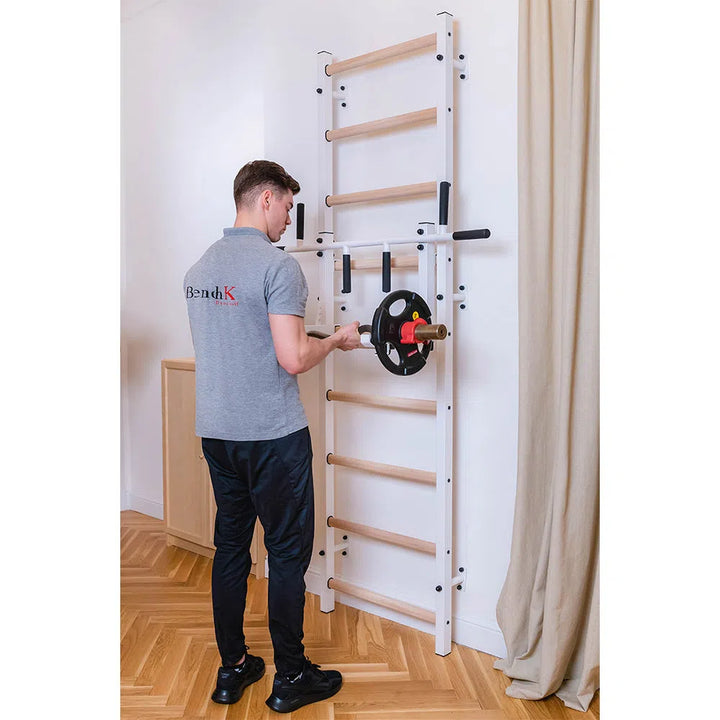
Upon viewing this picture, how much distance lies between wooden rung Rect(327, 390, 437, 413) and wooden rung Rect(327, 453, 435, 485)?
23 centimetres

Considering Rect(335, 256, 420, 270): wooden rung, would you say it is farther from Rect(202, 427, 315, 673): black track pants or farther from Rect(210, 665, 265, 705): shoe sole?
Rect(210, 665, 265, 705): shoe sole

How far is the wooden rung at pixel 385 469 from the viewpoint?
2.55 m

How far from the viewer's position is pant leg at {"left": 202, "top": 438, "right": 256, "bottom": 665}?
222 centimetres

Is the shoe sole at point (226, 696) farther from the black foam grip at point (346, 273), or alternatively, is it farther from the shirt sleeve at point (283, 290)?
the black foam grip at point (346, 273)

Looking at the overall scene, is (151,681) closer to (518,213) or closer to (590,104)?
(518,213)

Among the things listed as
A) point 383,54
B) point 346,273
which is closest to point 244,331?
point 346,273

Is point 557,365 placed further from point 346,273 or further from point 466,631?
point 466,631

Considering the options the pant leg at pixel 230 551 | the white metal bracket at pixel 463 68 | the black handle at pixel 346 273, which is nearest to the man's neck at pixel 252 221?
the black handle at pixel 346 273

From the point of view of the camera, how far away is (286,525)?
7.06 feet

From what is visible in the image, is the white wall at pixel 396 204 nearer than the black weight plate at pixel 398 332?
No

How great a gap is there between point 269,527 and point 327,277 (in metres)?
1.09

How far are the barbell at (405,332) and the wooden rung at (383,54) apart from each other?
0.93 metres

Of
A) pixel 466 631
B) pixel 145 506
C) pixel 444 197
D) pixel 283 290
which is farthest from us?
pixel 145 506
